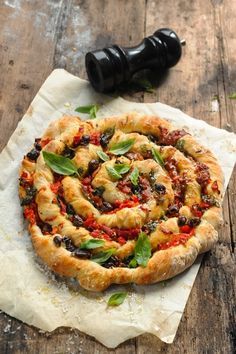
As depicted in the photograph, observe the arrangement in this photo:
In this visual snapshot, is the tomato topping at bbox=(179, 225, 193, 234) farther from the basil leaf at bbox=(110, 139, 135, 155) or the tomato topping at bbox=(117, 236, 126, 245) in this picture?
the basil leaf at bbox=(110, 139, 135, 155)

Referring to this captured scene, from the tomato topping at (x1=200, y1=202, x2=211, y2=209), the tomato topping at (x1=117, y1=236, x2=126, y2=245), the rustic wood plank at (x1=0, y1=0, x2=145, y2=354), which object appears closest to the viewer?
the tomato topping at (x1=117, y1=236, x2=126, y2=245)

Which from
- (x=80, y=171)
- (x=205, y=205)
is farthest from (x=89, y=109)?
(x=205, y=205)

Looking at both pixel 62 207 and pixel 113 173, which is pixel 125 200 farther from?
pixel 62 207

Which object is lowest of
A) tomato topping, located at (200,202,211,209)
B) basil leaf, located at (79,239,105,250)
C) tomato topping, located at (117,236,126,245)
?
tomato topping, located at (200,202,211,209)

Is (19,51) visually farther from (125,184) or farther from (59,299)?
(59,299)

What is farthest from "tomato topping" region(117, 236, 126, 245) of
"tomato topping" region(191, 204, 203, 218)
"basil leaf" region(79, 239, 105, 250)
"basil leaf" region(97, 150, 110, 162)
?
"basil leaf" region(97, 150, 110, 162)
